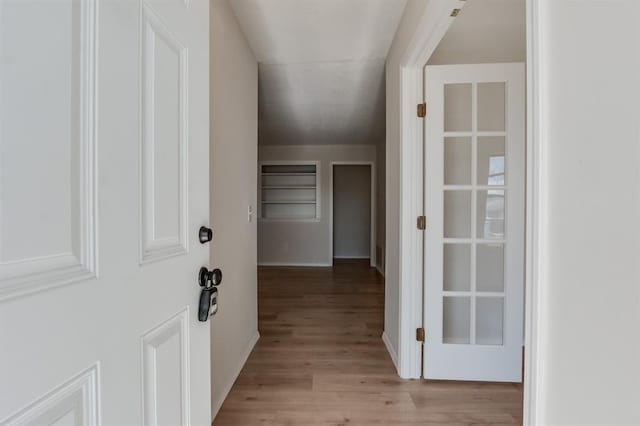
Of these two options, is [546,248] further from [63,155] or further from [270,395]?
[270,395]

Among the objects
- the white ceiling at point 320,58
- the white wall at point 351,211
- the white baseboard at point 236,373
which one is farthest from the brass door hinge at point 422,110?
the white wall at point 351,211

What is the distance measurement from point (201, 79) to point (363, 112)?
3147 millimetres

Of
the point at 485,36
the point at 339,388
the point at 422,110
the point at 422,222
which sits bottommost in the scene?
the point at 339,388

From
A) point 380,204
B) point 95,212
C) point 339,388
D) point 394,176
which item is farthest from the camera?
point 380,204

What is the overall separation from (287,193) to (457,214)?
4255 millimetres

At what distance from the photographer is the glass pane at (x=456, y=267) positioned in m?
1.96

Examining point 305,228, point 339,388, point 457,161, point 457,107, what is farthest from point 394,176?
point 305,228

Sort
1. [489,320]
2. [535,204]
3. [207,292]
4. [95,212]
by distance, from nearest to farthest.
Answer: [95,212] < [535,204] < [207,292] < [489,320]

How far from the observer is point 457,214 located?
1962mm

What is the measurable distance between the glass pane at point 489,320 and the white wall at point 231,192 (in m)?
1.56

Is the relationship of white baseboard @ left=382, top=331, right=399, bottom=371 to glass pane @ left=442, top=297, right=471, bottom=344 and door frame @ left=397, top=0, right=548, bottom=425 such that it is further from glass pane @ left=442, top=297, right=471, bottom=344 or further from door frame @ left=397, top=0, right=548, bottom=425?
glass pane @ left=442, top=297, right=471, bottom=344

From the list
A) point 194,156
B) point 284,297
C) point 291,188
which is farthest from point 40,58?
point 291,188

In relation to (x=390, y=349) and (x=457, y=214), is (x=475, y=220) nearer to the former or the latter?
(x=457, y=214)

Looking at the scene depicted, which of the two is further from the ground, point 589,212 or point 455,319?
point 589,212
